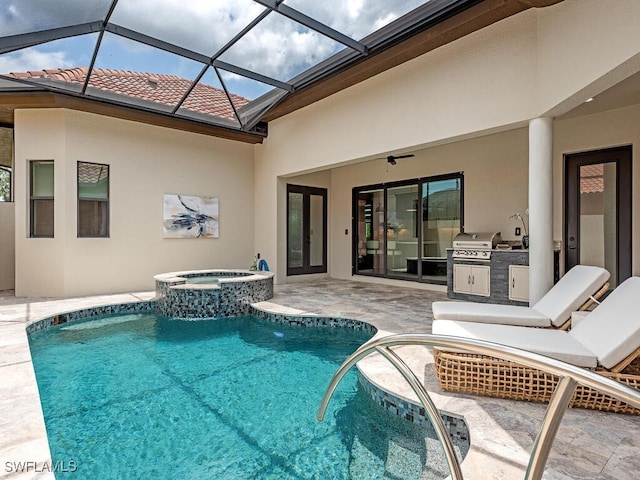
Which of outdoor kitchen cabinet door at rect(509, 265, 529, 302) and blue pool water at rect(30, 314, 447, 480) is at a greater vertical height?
outdoor kitchen cabinet door at rect(509, 265, 529, 302)

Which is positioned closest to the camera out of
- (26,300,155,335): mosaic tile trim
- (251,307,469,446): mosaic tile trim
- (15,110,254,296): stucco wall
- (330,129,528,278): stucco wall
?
(251,307,469,446): mosaic tile trim

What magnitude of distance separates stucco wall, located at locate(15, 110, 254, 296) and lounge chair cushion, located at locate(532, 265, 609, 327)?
7.96m

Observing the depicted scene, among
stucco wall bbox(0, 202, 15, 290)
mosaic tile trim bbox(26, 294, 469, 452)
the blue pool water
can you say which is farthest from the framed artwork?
the blue pool water

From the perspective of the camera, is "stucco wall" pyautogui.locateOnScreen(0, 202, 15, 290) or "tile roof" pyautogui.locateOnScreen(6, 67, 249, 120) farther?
"stucco wall" pyautogui.locateOnScreen(0, 202, 15, 290)

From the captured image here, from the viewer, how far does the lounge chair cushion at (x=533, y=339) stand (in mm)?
2758

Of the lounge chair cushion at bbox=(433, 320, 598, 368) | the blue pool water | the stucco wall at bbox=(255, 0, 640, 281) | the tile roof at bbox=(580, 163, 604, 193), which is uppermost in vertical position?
the stucco wall at bbox=(255, 0, 640, 281)

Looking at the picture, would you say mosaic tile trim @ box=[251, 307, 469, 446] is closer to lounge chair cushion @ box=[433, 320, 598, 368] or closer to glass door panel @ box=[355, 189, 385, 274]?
lounge chair cushion @ box=[433, 320, 598, 368]

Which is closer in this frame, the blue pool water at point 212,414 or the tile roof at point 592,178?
the blue pool water at point 212,414

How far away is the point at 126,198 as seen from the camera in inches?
338

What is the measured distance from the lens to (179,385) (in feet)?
12.8

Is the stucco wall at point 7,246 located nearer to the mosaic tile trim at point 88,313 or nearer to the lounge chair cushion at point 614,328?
the mosaic tile trim at point 88,313

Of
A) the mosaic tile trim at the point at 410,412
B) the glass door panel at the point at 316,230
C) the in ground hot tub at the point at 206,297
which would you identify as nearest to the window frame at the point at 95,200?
the in ground hot tub at the point at 206,297

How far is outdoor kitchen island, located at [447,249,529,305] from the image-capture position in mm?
5801

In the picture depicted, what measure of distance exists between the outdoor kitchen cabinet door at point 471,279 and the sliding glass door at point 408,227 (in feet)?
6.58
